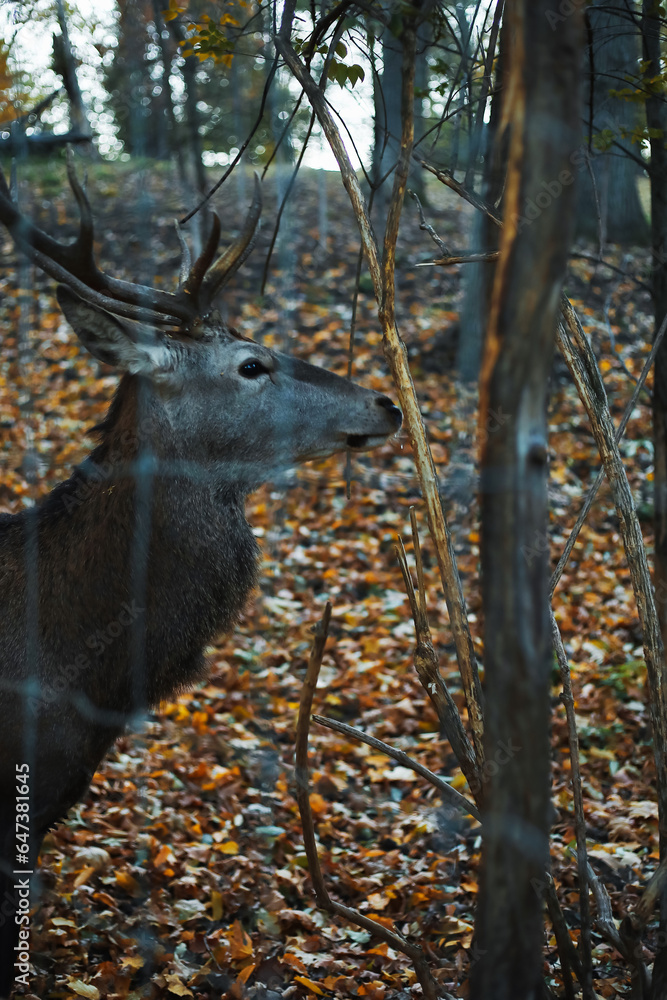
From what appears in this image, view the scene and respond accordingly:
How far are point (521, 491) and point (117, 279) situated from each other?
2851 millimetres

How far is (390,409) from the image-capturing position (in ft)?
13.3

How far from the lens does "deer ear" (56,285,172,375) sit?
→ 3537 mm

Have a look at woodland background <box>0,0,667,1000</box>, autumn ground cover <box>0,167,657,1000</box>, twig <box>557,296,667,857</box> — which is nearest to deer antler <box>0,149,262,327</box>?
woodland background <box>0,0,667,1000</box>

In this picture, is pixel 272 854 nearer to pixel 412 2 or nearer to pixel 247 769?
pixel 247 769

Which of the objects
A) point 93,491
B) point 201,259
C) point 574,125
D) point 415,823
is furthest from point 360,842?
point 574,125

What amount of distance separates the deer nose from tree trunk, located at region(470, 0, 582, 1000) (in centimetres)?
223

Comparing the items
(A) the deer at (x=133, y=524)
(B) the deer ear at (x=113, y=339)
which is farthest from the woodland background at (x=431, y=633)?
(B) the deer ear at (x=113, y=339)

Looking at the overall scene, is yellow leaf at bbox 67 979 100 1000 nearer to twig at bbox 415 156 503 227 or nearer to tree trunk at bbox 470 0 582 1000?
tree trunk at bbox 470 0 582 1000

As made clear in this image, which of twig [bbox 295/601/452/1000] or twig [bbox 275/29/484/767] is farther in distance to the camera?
twig [bbox 275/29/484/767]

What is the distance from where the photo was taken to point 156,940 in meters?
3.84

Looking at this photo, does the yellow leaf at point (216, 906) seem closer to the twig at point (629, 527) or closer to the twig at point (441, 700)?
the twig at point (441, 700)

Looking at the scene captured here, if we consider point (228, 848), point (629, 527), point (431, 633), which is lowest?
point (228, 848)

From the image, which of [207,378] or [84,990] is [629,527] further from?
[84,990]

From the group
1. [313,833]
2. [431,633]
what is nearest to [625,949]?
[313,833]
